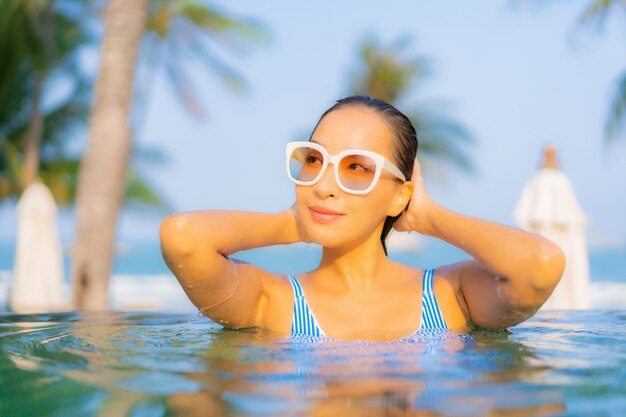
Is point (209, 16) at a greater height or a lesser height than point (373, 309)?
greater

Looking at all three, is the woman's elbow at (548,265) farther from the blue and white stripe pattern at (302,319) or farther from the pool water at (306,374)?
the blue and white stripe pattern at (302,319)

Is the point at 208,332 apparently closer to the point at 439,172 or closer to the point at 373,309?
the point at 373,309

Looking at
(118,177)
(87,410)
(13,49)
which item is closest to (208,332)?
(87,410)

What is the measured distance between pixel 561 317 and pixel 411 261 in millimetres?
46851

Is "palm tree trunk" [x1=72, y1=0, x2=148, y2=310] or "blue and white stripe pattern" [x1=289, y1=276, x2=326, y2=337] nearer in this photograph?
"blue and white stripe pattern" [x1=289, y1=276, x2=326, y2=337]

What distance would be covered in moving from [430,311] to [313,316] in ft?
1.47

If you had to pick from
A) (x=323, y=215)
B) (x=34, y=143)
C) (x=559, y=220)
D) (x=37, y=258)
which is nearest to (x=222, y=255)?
(x=323, y=215)

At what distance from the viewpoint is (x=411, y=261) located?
50.2m

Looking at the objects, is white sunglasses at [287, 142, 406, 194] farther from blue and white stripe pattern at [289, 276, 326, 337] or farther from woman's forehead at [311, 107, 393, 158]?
blue and white stripe pattern at [289, 276, 326, 337]

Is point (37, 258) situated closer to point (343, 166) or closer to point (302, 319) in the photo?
point (302, 319)

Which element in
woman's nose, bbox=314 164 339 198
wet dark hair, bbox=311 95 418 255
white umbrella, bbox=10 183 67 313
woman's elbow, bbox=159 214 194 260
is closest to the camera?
woman's elbow, bbox=159 214 194 260

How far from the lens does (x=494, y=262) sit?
8.67ft

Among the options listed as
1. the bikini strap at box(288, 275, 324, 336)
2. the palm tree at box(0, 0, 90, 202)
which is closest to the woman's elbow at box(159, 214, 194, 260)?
the bikini strap at box(288, 275, 324, 336)

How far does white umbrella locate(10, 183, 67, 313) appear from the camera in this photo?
1116 centimetres
